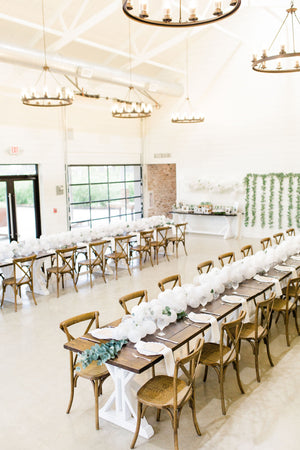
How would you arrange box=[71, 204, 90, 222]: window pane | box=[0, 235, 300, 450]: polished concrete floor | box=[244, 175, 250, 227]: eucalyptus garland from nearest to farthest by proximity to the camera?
box=[0, 235, 300, 450]: polished concrete floor → box=[71, 204, 90, 222]: window pane → box=[244, 175, 250, 227]: eucalyptus garland

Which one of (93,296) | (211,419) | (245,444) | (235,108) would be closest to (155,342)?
(211,419)

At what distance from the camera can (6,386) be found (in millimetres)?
4668

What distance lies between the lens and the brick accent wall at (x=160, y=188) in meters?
16.7

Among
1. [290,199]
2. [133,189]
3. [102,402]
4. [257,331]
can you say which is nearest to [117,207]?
[133,189]

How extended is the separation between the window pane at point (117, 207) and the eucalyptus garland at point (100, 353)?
1143 cm

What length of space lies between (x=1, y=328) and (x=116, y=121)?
32.5 feet

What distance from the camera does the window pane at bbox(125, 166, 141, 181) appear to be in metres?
15.8

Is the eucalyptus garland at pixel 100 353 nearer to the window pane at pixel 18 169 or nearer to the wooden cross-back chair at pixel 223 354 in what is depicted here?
the wooden cross-back chair at pixel 223 354

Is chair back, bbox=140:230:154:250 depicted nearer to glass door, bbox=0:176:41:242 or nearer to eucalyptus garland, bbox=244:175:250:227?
glass door, bbox=0:176:41:242

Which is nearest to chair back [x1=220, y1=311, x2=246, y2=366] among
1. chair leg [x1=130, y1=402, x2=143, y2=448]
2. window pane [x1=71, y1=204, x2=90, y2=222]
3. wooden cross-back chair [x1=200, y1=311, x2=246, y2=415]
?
wooden cross-back chair [x1=200, y1=311, x2=246, y2=415]

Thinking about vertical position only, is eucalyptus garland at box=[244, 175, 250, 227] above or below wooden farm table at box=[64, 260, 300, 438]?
above

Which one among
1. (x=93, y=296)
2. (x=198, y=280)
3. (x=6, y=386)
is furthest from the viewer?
(x=93, y=296)

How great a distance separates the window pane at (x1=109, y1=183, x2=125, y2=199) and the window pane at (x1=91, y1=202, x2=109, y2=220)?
1.58ft

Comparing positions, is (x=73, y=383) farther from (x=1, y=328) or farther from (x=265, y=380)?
(x=1, y=328)
